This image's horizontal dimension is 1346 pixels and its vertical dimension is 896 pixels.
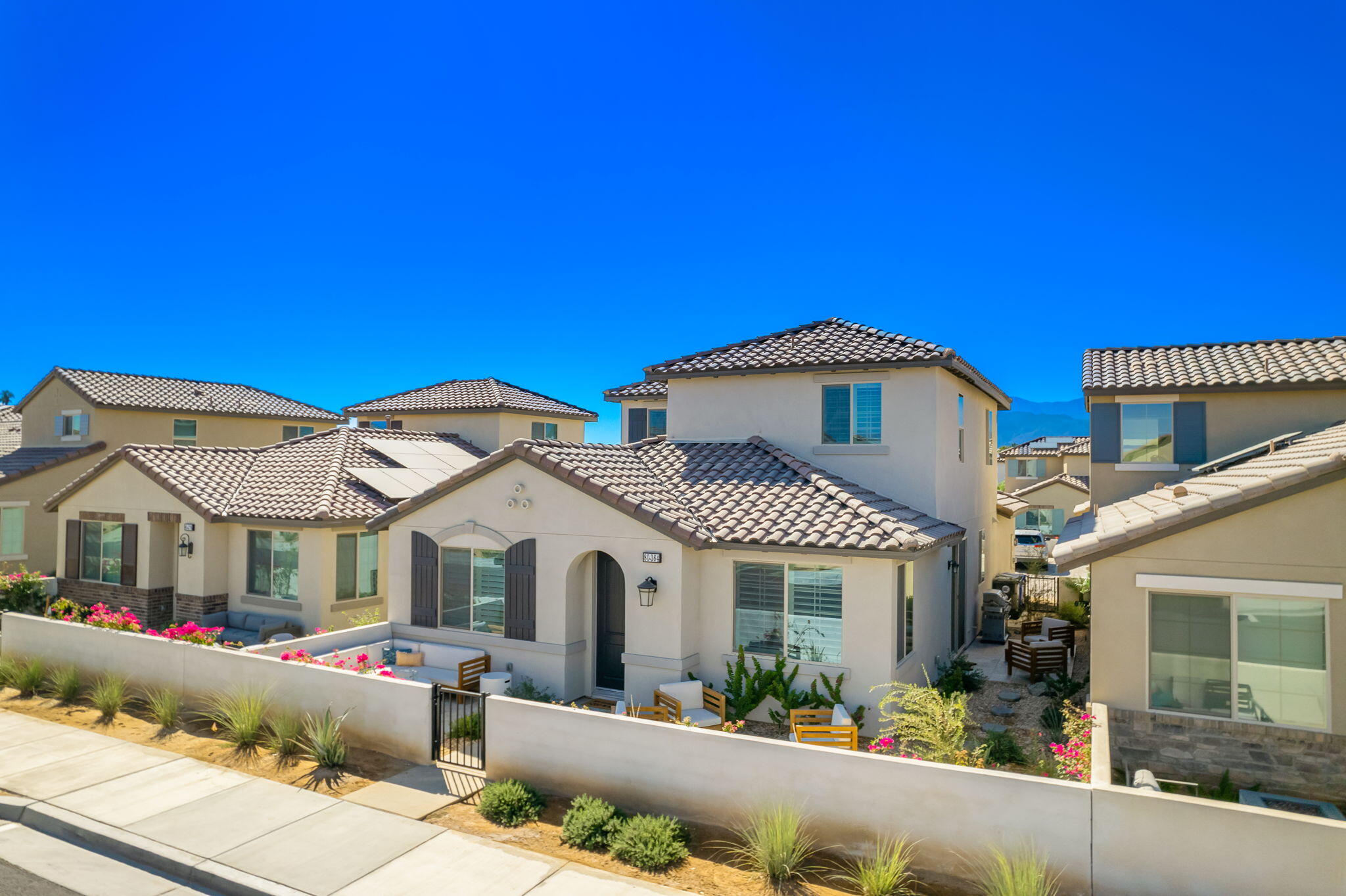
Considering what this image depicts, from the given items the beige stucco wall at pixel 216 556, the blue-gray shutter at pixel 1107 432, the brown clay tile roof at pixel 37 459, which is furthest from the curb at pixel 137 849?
the brown clay tile roof at pixel 37 459

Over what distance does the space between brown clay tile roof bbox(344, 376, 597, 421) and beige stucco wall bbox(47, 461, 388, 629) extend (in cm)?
981

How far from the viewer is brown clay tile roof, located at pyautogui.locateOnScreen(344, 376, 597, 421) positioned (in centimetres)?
2866

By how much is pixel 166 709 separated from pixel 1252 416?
21.2 metres

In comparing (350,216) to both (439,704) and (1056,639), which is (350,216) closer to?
(439,704)

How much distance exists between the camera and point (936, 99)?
19172mm

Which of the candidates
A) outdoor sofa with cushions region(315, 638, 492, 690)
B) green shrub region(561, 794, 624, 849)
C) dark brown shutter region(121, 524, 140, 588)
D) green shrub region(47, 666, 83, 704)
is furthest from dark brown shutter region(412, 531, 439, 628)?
dark brown shutter region(121, 524, 140, 588)

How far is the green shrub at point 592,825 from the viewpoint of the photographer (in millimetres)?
8367

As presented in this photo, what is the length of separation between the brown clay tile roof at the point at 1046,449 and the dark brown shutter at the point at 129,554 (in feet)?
168

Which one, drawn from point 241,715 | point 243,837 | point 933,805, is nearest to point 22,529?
point 241,715

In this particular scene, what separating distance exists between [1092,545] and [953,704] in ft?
9.27

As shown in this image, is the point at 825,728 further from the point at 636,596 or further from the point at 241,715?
the point at 241,715

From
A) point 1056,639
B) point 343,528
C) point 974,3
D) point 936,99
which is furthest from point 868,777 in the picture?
point 936,99

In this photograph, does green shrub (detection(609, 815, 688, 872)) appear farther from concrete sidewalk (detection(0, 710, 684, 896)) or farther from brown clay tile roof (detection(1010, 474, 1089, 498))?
brown clay tile roof (detection(1010, 474, 1089, 498))

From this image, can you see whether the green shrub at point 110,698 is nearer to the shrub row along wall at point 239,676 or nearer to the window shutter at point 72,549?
the shrub row along wall at point 239,676
